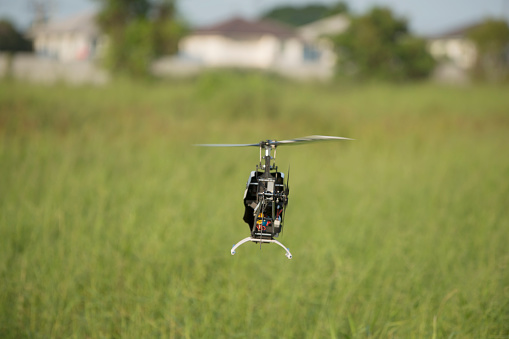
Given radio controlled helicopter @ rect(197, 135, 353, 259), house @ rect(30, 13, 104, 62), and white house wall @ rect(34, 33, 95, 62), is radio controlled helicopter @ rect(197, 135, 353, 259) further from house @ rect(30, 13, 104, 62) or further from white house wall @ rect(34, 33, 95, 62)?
white house wall @ rect(34, 33, 95, 62)

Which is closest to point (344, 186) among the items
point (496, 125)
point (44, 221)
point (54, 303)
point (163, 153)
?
point (163, 153)

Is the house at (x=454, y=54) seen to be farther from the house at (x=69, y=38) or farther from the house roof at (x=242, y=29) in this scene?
the house at (x=69, y=38)

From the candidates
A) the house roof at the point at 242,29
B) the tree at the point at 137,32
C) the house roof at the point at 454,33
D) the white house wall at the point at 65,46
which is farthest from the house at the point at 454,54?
the white house wall at the point at 65,46

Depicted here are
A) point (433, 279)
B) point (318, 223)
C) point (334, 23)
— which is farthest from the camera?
point (334, 23)

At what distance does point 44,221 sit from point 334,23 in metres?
33.9

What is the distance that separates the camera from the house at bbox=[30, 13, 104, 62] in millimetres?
29047

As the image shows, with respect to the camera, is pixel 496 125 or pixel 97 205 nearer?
pixel 97 205

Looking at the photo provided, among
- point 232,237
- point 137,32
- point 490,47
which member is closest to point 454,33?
point 490,47

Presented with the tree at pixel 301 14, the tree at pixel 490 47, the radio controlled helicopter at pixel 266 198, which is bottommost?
the radio controlled helicopter at pixel 266 198

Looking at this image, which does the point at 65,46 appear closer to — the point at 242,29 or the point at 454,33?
the point at 242,29

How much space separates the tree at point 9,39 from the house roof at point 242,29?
895cm

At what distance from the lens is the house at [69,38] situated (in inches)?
1144

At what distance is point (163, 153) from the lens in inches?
278

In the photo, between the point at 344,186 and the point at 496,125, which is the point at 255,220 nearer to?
the point at 344,186
